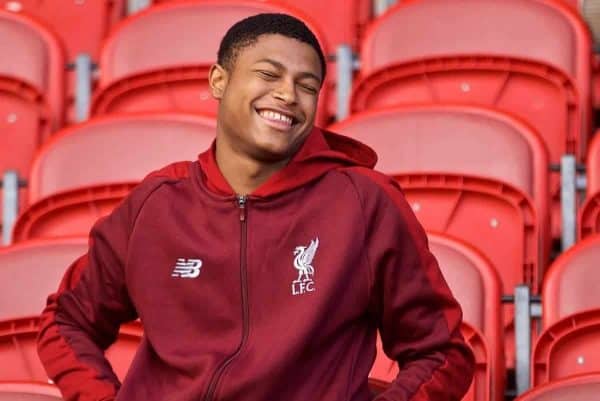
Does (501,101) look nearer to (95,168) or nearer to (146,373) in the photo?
(95,168)

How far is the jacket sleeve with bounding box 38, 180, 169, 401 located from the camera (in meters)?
1.89

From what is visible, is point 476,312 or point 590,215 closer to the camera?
point 476,312

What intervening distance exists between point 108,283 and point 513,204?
102 cm

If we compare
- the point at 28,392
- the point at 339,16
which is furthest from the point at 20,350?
the point at 339,16

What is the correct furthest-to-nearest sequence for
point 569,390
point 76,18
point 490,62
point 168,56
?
1. point 76,18
2. point 168,56
3. point 490,62
4. point 569,390

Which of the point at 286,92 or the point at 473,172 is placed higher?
the point at 473,172

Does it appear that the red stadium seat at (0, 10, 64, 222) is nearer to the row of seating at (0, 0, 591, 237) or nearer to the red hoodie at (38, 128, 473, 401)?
the row of seating at (0, 0, 591, 237)

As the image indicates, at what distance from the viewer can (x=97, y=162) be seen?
3.04 m

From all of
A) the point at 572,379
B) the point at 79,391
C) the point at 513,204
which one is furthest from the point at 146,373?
the point at 513,204

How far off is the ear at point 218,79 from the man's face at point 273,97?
Result: 0.03 meters

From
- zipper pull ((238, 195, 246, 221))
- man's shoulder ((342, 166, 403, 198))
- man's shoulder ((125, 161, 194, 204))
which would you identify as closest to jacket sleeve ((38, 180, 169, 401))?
man's shoulder ((125, 161, 194, 204))

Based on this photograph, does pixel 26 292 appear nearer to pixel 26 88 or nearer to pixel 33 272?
pixel 33 272

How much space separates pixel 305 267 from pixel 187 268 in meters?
0.12

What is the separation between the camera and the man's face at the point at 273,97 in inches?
74.0
